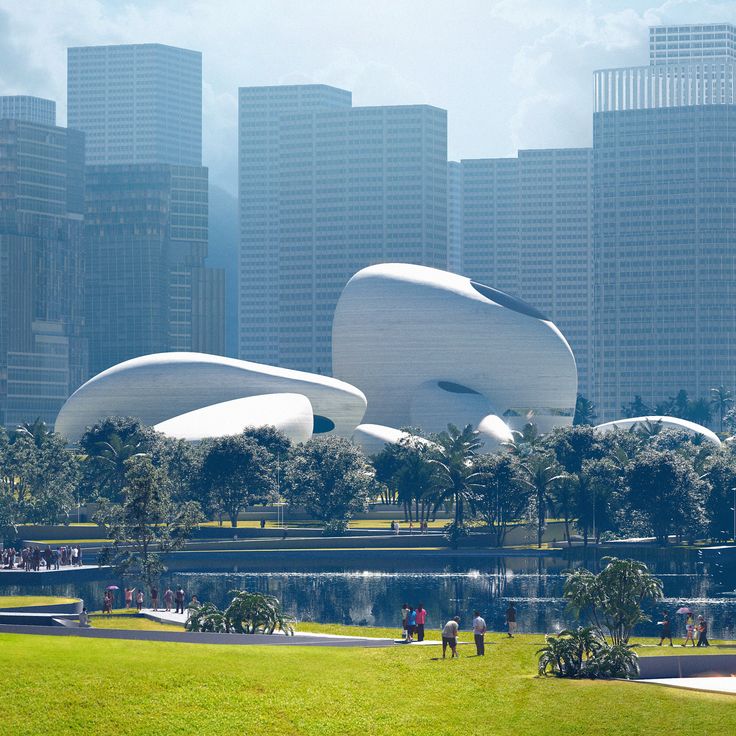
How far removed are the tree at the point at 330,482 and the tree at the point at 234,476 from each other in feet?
8.90

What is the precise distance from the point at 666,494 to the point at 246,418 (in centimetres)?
5786

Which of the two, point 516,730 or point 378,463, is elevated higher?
point 378,463

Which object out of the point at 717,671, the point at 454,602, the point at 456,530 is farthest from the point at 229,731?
the point at 456,530

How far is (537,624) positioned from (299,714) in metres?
34.0

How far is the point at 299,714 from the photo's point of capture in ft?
157

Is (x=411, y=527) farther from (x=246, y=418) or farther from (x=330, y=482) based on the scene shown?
(x=246, y=418)

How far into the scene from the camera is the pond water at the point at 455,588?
84.8 metres

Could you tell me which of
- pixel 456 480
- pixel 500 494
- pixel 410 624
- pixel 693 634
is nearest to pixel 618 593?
pixel 410 624

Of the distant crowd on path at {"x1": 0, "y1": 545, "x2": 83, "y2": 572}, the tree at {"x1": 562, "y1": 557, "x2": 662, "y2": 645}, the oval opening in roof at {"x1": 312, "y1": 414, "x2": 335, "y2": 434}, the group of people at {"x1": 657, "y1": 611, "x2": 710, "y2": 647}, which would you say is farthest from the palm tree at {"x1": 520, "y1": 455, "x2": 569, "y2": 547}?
the oval opening in roof at {"x1": 312, "y1": 414, "x2": 335, "y2": 434}

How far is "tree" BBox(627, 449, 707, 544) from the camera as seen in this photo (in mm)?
126750

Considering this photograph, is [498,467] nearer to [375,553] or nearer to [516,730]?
[375,553]

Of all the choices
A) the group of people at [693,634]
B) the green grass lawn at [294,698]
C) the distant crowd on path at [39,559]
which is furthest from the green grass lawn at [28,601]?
the group of people at [693,634]

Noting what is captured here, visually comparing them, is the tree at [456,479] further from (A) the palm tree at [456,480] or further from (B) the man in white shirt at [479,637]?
(B) the man in white shirt at [479,637]

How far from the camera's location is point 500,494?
128625mm
